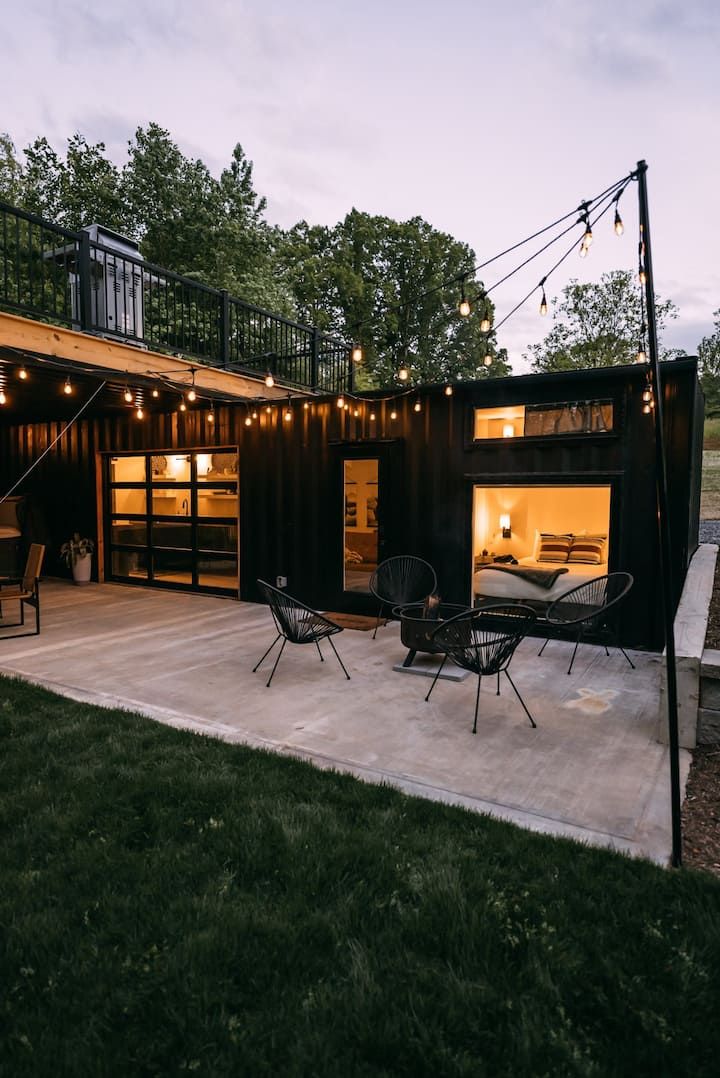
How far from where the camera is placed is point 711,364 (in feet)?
98.6

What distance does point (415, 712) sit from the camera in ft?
12.9

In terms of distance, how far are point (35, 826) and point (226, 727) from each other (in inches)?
53.7

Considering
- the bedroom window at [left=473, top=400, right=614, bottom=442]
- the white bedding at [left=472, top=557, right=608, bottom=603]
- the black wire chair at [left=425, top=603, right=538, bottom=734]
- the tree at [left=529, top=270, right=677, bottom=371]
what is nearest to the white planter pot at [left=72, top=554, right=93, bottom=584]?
the white bedding at [left=472, top=557, right=608, bottom=603]

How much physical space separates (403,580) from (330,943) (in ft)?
16.1

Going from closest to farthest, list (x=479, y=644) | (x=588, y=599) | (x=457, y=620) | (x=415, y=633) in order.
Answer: (x=479, y=644), (x=457, y=620), (x=415, y=633), (x=588, y=599)

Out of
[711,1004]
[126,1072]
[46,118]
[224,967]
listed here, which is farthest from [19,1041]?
[46,118]

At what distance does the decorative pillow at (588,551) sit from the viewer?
8.23 m

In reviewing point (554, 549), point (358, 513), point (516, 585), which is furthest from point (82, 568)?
point (554, 549)

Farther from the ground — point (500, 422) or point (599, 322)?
point (599, 322)

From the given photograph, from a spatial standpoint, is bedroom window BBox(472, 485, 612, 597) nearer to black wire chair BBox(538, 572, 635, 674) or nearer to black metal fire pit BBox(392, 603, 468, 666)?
black wire chair BBox(538, 572, 635, 674)

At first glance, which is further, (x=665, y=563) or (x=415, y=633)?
(x=415, y=633)

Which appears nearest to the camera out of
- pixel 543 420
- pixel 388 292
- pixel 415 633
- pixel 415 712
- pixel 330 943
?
pixel 330 943

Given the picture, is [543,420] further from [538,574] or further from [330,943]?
[330,943]

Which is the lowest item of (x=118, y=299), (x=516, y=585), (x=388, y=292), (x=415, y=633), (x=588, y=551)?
(x=415, y=633)
